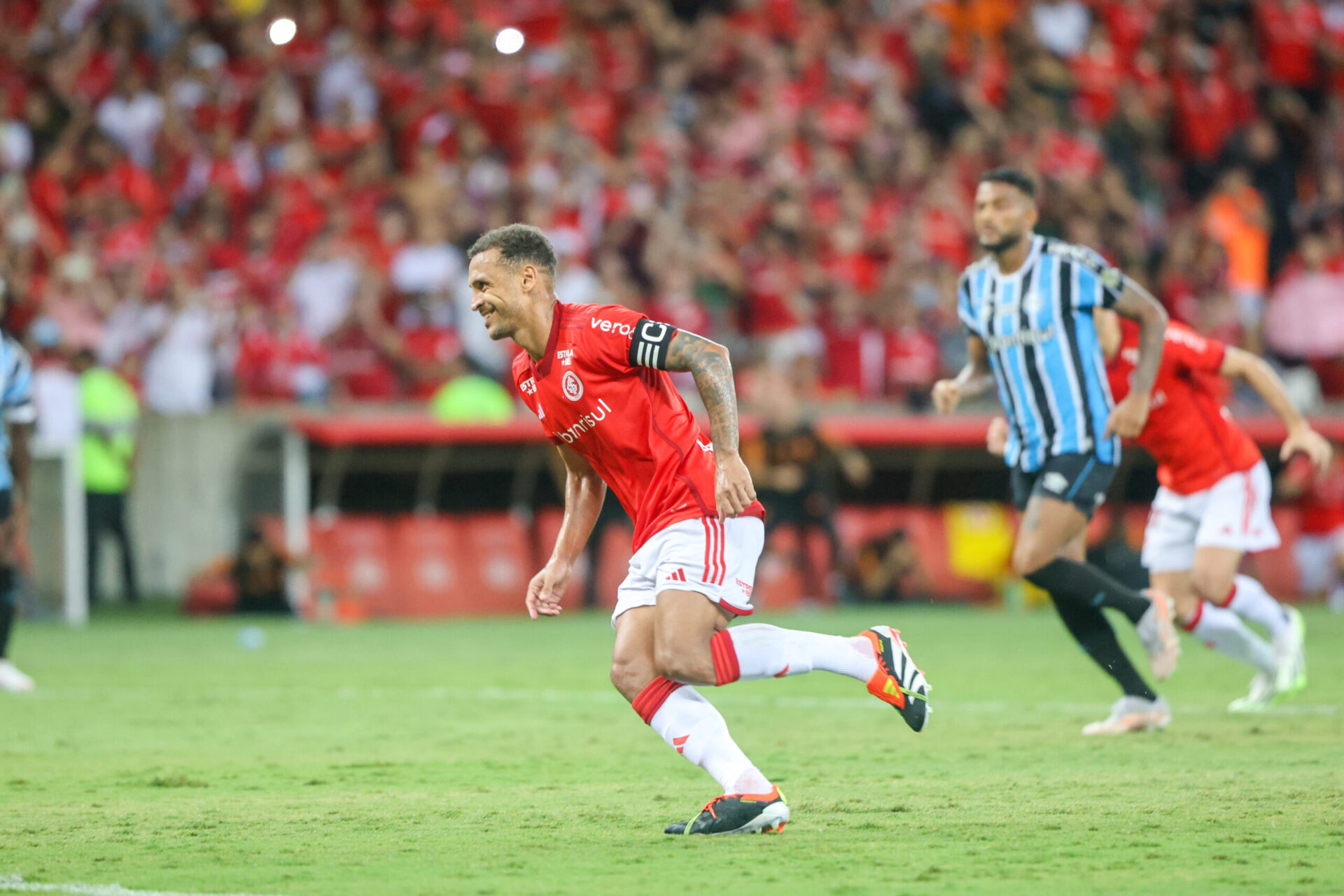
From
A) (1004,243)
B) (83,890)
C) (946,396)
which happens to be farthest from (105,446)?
(83,890)

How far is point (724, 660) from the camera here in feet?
17.9

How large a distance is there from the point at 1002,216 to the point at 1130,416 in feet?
3.49

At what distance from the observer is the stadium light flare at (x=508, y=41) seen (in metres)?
20.3

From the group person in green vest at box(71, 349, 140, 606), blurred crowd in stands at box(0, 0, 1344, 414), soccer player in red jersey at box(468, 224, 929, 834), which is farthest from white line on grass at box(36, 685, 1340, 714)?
blurred crowd in stands at box(0, 0, 1344, 414)

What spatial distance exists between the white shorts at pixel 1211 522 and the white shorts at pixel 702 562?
155 inches

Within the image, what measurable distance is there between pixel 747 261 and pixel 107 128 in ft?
23.1

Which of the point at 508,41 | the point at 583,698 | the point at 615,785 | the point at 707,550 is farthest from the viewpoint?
the point at 508,41

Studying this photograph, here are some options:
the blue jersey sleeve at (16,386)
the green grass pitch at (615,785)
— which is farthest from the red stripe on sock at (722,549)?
the blue jersey sleeve at (16,386)

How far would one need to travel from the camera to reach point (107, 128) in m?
18.9

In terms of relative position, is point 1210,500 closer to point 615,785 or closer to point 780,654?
point 615,785

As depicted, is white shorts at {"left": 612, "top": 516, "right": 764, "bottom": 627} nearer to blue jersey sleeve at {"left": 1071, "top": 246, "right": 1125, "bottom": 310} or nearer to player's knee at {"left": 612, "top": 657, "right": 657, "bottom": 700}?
player's knee at {"left": 612, "top": 657, "right": 657, "bottom": 700}

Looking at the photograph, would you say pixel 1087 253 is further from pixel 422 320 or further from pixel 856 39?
pixel 856 39

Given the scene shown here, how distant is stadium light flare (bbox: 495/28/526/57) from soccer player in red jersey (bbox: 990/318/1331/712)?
12.9 meters

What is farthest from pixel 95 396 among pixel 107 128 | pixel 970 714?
pixel 970 714
